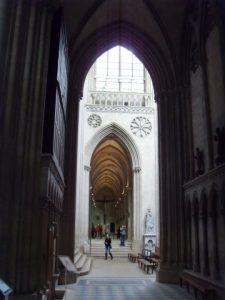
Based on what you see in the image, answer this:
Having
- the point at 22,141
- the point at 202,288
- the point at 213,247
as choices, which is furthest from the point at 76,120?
the point at 202,288

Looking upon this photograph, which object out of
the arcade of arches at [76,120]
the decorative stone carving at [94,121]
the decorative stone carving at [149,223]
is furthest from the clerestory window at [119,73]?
the arcade of arches at [76,120]

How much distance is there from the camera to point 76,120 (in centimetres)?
1320

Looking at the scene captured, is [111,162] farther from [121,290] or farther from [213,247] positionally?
[213,247]

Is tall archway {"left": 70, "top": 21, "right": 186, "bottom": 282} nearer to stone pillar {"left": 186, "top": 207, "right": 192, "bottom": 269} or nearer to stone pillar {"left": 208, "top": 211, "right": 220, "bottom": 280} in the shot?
stone pillar {"left": 186, "top": 207, "right": 192, "bottom": 269}

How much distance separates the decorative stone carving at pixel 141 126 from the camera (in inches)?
1061

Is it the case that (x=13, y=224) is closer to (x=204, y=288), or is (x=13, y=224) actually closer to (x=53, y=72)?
(x=53, y=72)

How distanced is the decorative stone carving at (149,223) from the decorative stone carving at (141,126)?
20.1 feet

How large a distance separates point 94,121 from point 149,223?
890 centimetres

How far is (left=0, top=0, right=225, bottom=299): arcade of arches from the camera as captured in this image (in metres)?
6.72

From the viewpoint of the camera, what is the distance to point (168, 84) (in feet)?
44.3

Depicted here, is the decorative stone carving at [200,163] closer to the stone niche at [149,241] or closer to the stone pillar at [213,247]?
the stone pillar at [213,247]

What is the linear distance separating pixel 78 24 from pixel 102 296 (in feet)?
31.8

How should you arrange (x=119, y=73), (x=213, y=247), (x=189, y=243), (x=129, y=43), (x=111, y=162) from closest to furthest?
(x=213, y=247) → (x=189, y=243) → (x=129, y=43) → (x=119, y=73) → (x=111, y=162)

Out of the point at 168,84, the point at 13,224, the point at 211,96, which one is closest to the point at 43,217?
the point at 13,224
